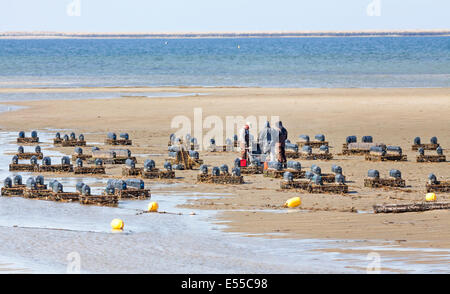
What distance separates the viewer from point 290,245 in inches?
764

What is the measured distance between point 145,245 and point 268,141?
11470 mm

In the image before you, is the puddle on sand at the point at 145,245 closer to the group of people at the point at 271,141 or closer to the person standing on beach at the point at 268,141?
the group of people at the point at 271,141

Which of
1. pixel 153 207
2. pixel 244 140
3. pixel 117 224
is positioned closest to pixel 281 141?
pixel 244 140

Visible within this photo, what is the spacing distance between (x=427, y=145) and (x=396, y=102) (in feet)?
75.6

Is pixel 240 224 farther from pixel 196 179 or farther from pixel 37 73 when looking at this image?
pixel 37 73

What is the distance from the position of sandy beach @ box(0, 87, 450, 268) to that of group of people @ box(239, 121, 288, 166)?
135 centimetres

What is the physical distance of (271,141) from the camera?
99.3 feet

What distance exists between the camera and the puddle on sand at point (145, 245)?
17672 mm

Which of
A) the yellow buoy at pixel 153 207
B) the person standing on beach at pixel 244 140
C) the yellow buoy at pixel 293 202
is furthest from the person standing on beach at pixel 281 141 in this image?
the yellow buoy at pixel 153 207

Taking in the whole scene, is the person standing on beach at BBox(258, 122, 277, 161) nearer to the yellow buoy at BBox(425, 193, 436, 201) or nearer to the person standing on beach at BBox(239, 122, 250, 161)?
the person standing on beach at BBox(239, 122, 250, 161)

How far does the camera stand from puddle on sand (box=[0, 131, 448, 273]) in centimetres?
1767

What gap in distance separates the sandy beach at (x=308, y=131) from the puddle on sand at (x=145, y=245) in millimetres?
1094

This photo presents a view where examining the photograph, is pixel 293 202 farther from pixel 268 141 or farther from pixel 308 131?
pixel 308 131

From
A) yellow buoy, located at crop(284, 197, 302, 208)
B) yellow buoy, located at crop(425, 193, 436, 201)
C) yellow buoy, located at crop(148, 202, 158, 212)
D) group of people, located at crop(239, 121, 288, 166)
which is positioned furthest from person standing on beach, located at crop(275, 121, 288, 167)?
yellow buoy, located at crop(148, 202, 158, 212)
